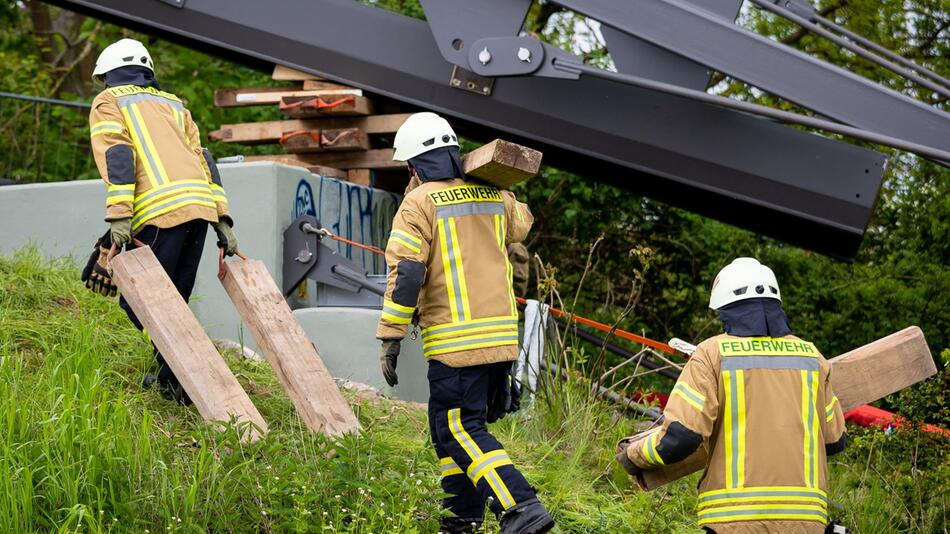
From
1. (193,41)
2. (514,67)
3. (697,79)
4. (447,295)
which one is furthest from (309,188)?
(447,295)

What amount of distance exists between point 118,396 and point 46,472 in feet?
3.49

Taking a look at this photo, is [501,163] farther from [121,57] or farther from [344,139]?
[344,139]

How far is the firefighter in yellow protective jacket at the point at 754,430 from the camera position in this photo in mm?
3916

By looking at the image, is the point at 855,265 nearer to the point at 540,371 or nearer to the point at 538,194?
the point at 538,194

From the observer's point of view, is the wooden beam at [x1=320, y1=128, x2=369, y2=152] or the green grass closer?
the green grass

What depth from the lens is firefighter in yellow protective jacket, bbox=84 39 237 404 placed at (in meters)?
5.38

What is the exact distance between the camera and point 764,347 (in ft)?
13.1

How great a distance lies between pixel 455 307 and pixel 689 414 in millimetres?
1133

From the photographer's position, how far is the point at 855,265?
980 cm

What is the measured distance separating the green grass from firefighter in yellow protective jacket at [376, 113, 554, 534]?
24 cm

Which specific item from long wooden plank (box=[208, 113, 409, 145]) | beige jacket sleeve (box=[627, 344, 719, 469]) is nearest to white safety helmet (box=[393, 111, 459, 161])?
beige jacket sleeve (box=[627, 344, 719, 469])

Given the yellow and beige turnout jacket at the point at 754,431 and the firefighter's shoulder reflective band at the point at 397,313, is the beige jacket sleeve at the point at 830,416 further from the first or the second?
the firefighter's shoulder reflective band at the point at 397,313

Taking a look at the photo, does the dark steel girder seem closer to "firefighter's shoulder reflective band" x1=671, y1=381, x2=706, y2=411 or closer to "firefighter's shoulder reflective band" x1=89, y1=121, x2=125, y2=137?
"firefighter's shoulder reflective band" x1=89, y1=121, x2=125, y2=137

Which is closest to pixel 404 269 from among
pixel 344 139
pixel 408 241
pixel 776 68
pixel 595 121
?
pixel 408 241
